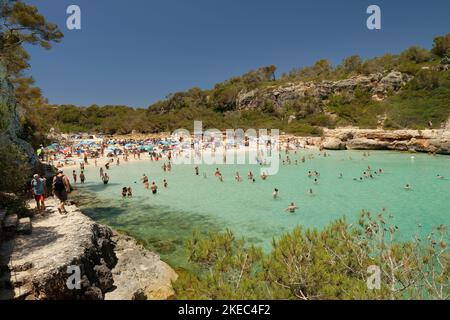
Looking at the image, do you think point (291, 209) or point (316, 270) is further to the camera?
point (291, 209)

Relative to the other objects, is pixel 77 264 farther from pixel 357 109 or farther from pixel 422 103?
pixel 357 109

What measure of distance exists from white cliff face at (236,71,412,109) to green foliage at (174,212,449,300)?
239 feet

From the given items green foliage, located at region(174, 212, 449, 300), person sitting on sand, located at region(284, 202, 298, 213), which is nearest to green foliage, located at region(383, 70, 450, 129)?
person sitting on sand, located at region(284, 202, 298, 213)

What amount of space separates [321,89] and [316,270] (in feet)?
255

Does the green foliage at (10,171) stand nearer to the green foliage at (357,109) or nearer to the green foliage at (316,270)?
the green foliage at (316,270)

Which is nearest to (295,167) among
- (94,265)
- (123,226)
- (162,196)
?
(162,196)

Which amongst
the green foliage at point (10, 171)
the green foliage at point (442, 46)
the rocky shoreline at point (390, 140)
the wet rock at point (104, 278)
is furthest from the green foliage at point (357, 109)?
the green foliage at point (10, 171)

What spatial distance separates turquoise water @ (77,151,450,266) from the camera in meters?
13.8

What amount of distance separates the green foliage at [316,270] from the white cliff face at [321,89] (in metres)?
73.0

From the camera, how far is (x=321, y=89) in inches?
2992

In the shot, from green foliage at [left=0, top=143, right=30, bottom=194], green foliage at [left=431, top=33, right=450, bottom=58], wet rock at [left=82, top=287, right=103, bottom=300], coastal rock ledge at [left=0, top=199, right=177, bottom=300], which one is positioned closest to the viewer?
coastal rock ledge at [left=0, top=199, right=177, bottom=300]

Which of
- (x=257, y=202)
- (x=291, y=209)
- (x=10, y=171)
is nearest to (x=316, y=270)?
(x=10, y=171)

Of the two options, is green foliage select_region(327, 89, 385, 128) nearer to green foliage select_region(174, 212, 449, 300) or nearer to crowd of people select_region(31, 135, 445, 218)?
crowd of people select_region(31, 135, 445, 218)
